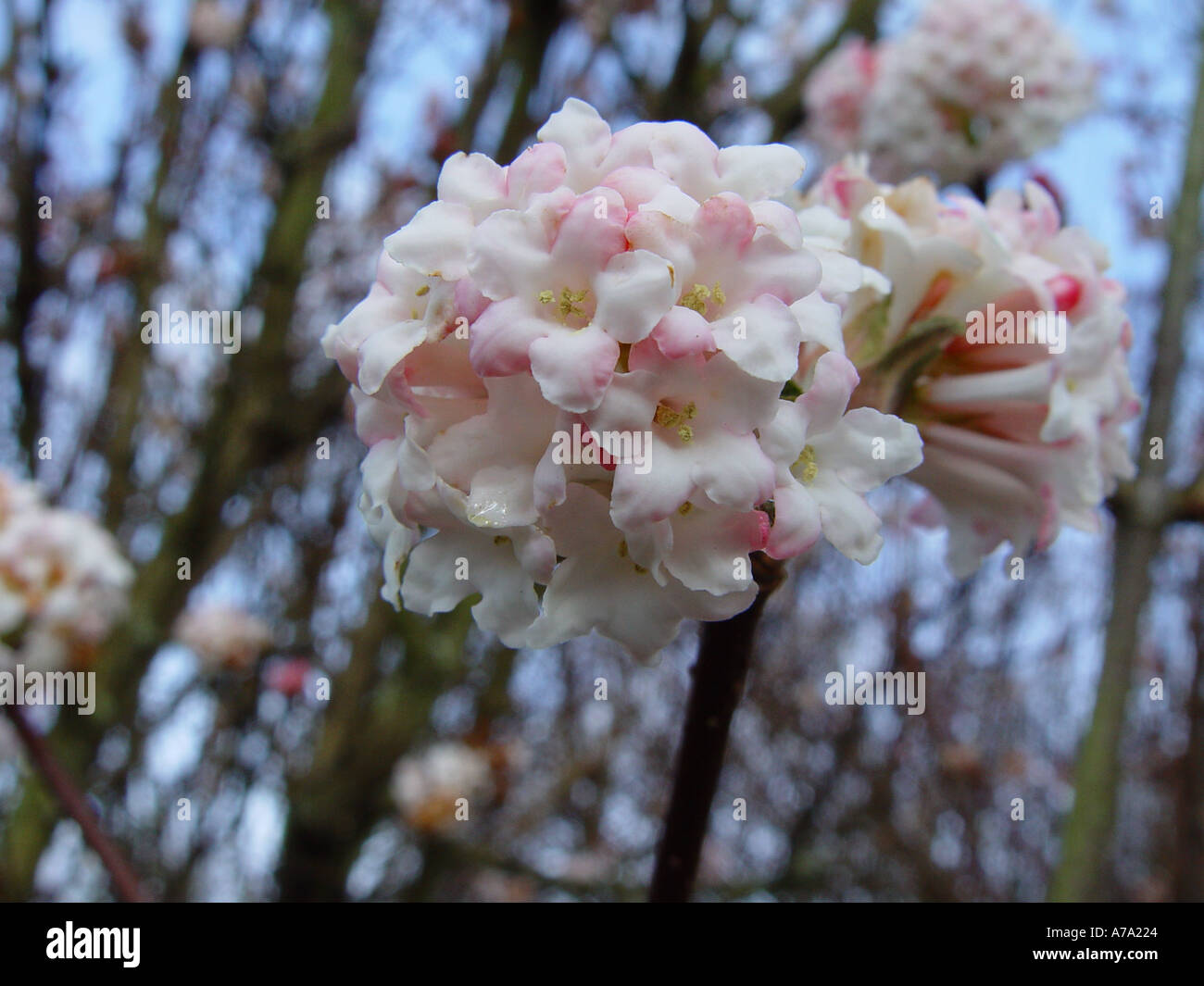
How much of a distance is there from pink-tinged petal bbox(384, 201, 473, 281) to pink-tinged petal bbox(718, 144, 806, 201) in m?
0.22

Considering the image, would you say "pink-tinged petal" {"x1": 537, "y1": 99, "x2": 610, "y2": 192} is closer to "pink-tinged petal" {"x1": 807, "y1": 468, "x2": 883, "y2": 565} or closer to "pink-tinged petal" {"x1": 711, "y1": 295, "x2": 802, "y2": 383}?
"pink-tinged petal" {"x1": 711, "y1": 295, "x2": 802, "y2": 383}

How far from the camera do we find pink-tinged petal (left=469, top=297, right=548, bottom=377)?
776mm

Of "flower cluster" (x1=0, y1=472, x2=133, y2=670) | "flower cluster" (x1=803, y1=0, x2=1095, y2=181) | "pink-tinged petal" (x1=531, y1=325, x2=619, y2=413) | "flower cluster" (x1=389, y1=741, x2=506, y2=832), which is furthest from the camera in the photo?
"flower cluster" (x1=389, y1=741, x2=506, y2=832)

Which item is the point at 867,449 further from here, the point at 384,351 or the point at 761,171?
the point at 384,351

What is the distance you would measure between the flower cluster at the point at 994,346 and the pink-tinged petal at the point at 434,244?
1.23ft

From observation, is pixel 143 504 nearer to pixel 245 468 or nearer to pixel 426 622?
pixel 245 468

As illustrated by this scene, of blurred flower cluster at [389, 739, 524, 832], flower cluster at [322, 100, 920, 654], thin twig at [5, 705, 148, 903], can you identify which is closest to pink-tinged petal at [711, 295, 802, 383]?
flower cluster at [322, 100, 920, 654]

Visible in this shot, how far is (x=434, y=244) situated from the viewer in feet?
2.74

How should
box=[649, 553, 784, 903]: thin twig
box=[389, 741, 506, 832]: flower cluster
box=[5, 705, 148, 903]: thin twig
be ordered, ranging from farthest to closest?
box=[389, 741, 506, 832]: flower cluster
box=[5, 705, 148, 903]: thin twig
box=[649, 553, 784, 903]: thin twig

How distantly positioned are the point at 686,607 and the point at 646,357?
0.20 meters

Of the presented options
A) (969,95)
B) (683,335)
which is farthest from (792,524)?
(969,95)

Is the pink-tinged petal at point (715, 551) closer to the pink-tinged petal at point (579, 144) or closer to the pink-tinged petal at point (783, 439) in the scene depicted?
the pink-tinged petal at point (783, 439)

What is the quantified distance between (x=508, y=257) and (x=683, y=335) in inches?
5.9

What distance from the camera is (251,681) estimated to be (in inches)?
195
